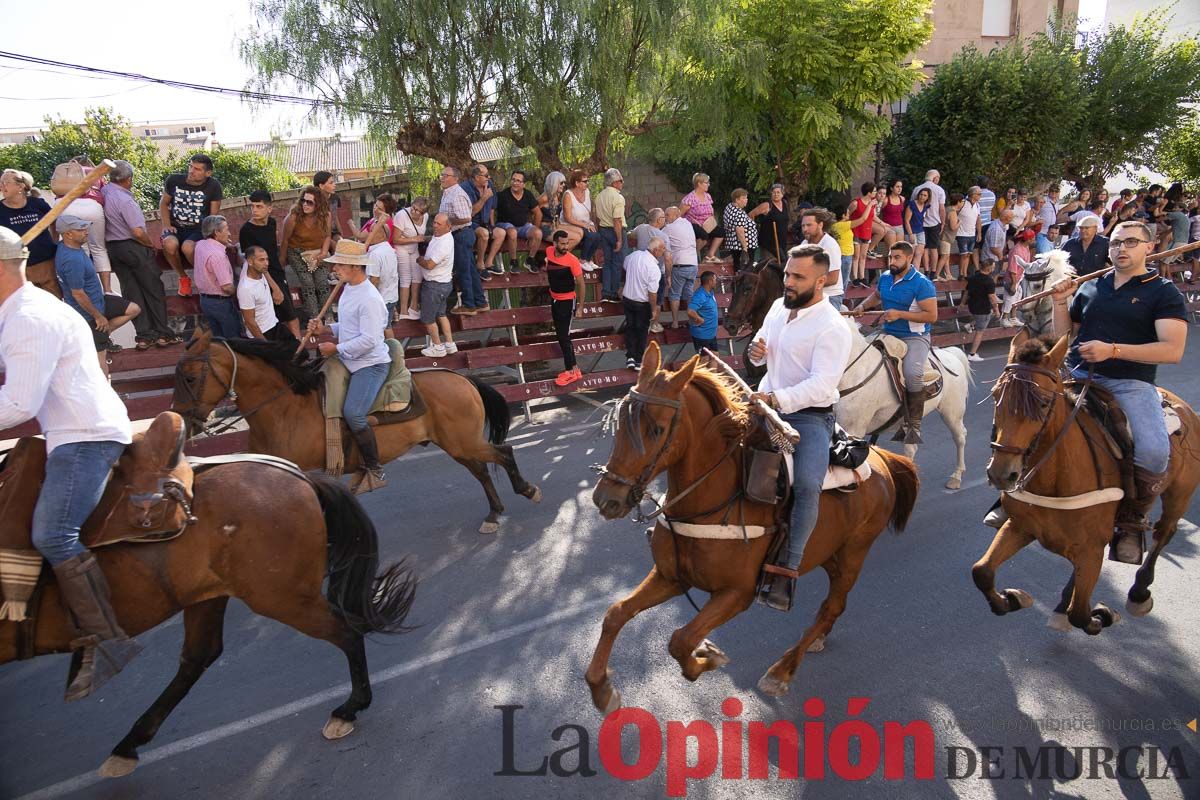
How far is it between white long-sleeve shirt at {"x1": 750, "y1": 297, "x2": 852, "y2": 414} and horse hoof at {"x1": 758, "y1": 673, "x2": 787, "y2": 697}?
1.66 metres

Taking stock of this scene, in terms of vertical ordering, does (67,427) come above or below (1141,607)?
above

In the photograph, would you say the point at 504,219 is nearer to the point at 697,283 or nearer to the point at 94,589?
the point at 697,283

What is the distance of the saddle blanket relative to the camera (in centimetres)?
668

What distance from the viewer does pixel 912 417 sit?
7.80 m

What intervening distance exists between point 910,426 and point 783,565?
413 centimetres

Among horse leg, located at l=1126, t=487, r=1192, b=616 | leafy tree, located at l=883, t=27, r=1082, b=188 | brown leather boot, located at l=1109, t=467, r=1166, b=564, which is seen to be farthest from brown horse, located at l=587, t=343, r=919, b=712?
leafy tree, located at l=883, t=27, r=1082, b=188

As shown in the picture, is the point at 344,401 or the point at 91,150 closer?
the point at 344,401

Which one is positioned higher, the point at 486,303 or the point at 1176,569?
the point at 486,303

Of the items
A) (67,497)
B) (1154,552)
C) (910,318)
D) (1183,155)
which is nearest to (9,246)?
(67,497)

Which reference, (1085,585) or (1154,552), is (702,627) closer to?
(1085,585)

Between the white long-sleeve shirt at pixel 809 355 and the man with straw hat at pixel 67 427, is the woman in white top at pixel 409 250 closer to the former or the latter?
the man with straw hat at pixel 67 427

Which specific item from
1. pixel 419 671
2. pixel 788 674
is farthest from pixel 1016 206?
pixel 419 671

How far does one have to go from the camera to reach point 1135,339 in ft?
16.2

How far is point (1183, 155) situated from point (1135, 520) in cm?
3180
